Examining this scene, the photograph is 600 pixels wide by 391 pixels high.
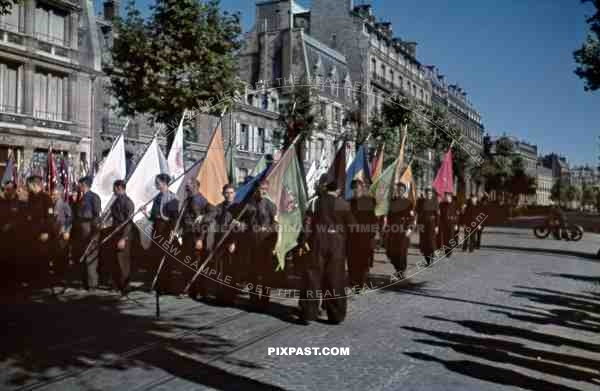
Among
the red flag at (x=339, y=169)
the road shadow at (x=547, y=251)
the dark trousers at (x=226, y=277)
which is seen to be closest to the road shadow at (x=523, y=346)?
the red flag at (x=339, y=169)

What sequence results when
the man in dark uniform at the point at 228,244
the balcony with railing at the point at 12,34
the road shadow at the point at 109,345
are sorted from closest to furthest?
1. the road shadow at the point at 109,345
2. the man in dark uniform at the point at 228,244
3. the balcony with railing at the point at 12,34

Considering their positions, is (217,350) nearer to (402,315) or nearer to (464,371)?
(464,371)

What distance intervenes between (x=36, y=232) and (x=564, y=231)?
1118 inches

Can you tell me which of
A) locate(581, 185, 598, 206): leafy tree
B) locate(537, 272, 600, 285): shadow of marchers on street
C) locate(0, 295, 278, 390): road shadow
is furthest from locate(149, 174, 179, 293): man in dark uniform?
locate(581, 185, 598, 206): leafy tree

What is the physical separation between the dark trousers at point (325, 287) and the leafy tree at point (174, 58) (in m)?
13.9

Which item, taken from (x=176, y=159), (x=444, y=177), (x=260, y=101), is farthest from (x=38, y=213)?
(x=260, y=101)

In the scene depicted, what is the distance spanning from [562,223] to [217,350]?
2967cm

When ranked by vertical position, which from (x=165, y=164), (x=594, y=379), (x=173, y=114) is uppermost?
(x=173, y=114)

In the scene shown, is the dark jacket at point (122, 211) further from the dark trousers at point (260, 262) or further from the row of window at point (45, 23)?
the row of window at point (45, 23)

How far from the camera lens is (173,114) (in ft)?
74.6

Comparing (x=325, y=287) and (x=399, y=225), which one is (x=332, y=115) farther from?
(x=325, y=287)

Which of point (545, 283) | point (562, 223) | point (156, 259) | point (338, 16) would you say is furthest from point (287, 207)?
point (338, 16)

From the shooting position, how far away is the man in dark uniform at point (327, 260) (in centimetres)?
925

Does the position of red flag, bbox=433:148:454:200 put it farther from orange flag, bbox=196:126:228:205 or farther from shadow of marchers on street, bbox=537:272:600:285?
shadow of marchers on street, bbox=537:272:600:285
